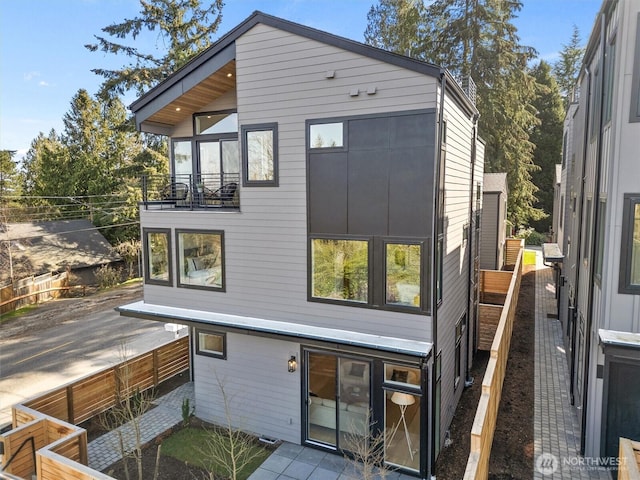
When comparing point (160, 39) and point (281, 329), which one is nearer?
point (281, 329)

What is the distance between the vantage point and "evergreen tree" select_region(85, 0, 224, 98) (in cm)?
2178

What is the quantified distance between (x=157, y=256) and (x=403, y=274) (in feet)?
19.7

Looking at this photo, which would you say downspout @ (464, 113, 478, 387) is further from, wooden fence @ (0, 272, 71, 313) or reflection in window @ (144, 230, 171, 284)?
wooden fence @ (0, 272, 71, 313)

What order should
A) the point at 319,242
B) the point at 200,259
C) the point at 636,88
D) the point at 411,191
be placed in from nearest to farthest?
1. the point at 636,88
2. the point at 411,191
3. the point at 319,242
4. the point at 200,259

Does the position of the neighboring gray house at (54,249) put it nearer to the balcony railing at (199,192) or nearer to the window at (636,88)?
the balcony railing at (199,192)

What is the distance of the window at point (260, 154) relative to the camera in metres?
8.72

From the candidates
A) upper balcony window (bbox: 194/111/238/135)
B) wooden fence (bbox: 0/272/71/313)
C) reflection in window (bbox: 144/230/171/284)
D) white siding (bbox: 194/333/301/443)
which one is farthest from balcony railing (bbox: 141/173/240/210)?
wooden fence (bbox: 0/272/71/313)

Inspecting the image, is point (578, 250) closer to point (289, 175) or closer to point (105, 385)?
point (289, 175)

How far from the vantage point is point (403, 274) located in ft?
25.7

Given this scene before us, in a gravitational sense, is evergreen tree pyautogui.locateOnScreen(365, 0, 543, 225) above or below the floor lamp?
above

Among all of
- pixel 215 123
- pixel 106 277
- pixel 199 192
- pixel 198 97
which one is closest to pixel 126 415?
pixel 199 192

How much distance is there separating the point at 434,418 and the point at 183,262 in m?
6.35

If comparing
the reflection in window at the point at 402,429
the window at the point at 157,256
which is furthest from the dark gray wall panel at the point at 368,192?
the window at the point at 157,256

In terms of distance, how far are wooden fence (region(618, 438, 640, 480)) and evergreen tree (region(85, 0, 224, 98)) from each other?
23116mm
